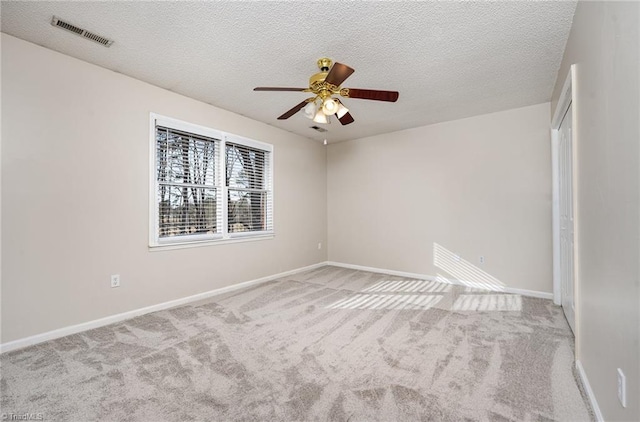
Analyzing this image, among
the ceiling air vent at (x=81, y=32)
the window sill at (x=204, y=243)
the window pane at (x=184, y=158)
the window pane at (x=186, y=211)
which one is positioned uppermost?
the ceiling air vent at (x=81, y=32)

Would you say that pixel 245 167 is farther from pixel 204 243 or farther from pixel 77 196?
pixel 77 196

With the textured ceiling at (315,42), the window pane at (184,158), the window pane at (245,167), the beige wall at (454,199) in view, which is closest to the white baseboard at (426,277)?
the beige wall at (454,199)

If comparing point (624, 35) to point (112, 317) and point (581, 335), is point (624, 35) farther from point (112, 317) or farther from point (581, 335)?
point (112, 317)

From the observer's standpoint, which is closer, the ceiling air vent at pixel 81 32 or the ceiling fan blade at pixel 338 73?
the ceiling fan blade at pixel 338 73

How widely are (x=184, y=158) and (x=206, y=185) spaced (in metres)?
0.44

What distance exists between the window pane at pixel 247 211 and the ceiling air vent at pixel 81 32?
2.15 m

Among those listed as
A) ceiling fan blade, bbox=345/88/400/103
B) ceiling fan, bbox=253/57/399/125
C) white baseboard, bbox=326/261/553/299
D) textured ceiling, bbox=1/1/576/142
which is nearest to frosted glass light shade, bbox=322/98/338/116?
ceiling fan, bbox=253/57/399/125

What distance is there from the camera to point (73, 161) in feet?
8.94

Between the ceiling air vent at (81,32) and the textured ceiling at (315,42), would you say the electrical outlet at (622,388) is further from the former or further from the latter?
the ceiling air vent at (81,32)

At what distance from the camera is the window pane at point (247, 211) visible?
4254mm

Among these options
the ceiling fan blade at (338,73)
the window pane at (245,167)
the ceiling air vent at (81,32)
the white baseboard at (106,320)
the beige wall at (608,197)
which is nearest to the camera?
the beige wall at (608,197)

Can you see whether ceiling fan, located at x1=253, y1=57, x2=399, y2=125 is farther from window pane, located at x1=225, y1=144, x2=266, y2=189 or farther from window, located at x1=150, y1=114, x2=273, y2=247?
window pane, located at x1=225, y1=144, x2=266, y2=189

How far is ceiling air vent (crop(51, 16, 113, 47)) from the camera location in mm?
2236

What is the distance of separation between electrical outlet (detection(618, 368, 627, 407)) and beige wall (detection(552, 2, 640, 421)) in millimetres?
37
